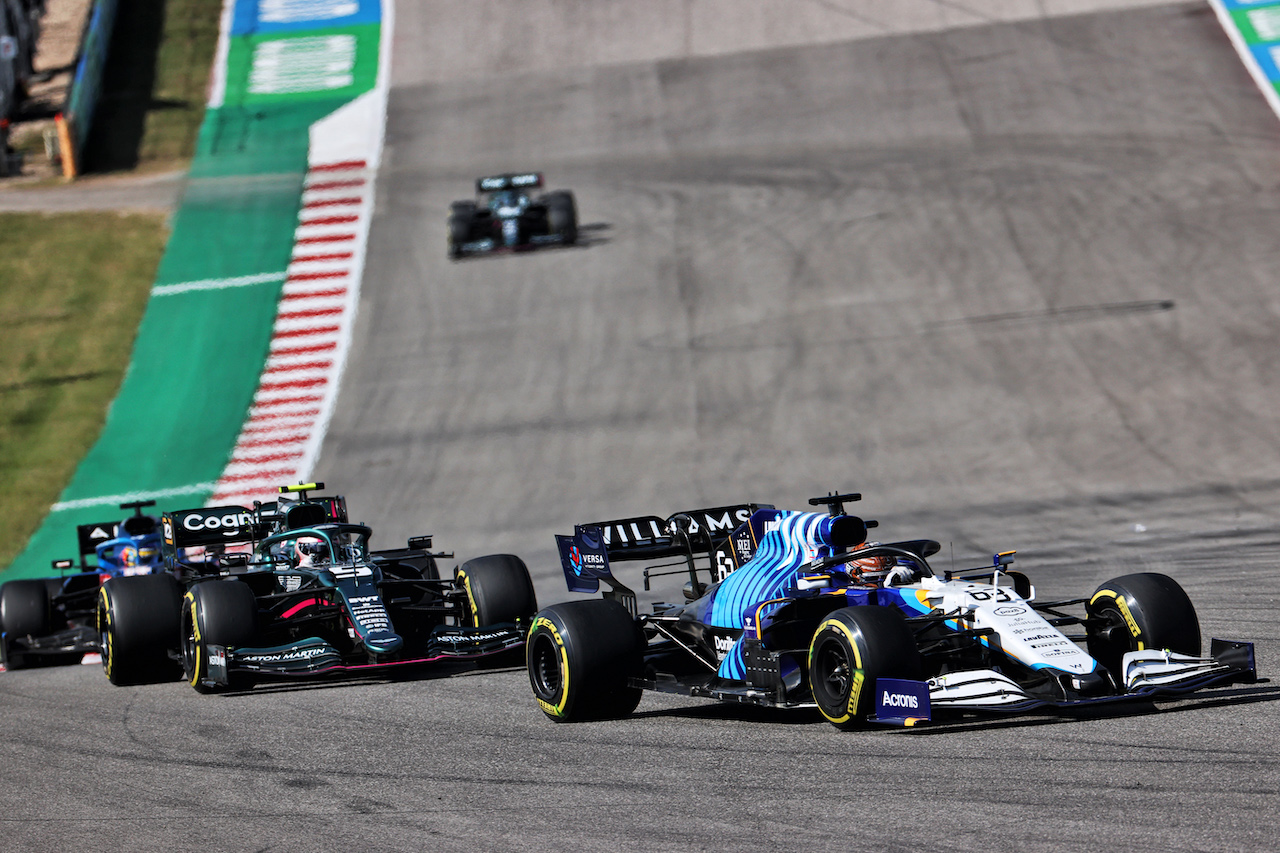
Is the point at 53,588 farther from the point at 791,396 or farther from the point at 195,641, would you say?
the point at 791,396

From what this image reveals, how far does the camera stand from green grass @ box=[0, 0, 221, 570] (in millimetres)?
26531

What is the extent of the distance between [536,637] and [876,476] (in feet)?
40.4

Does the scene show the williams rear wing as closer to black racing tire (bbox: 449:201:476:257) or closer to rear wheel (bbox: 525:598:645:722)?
rear wheel (bbox: 525:598:645:722)

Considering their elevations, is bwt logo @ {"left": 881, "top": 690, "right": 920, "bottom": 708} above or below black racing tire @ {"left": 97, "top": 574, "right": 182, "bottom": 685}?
above

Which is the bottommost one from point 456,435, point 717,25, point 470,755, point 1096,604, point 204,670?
point 456,435

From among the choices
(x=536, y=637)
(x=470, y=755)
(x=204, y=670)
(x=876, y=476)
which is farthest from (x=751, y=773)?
(x=876, y=476)

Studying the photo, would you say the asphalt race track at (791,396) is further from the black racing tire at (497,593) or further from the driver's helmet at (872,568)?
the driver's helmet at (872,568)

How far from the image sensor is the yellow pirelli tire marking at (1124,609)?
9.40 m

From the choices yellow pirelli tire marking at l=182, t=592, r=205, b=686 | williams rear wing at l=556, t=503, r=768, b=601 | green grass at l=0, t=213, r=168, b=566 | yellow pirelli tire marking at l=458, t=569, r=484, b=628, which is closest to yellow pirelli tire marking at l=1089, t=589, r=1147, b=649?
williams rear wing at l=556, t=503, r=768, b=601

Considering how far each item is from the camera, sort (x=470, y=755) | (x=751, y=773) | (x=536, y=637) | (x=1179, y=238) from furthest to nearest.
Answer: (x=1179, y=238), (x=536, y=637), (x=470, y=755), (x=751, y=773)

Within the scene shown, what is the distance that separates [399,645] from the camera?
505 inches

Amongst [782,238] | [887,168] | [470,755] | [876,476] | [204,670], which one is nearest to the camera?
[470,755]

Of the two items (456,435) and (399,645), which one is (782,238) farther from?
(399,645)

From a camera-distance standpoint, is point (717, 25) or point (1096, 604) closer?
point (1096, 604)
